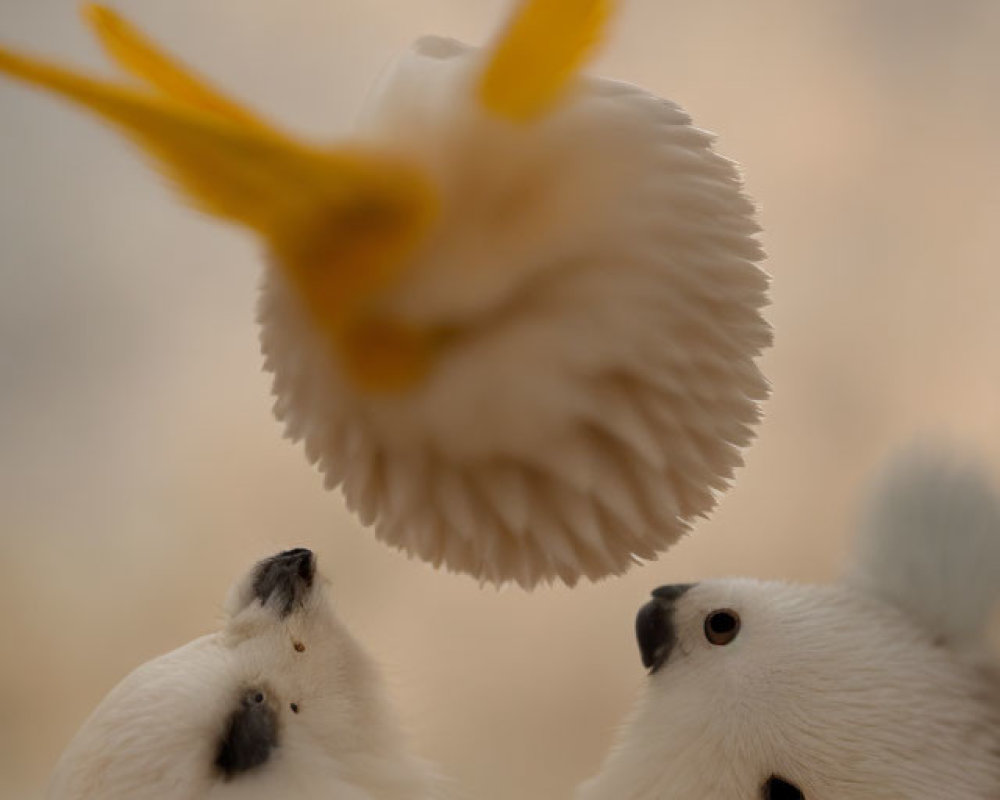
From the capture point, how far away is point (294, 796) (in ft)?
1.74

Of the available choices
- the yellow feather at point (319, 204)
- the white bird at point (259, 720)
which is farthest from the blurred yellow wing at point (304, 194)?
the white bird at point (259, 720)

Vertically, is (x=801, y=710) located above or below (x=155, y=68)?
below

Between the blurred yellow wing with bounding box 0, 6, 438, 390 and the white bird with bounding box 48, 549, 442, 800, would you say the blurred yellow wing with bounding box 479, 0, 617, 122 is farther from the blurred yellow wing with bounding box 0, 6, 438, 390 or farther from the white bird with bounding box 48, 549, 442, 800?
the white bird with bounding box 48, 549, 442, 800

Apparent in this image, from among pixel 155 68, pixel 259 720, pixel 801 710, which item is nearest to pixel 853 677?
pixel 801 710

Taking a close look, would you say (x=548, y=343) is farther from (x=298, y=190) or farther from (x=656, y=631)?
(x=656, y=631)

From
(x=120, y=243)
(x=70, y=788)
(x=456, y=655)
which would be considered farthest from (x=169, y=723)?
(x=120, y=243)

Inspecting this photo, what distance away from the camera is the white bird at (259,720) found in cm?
51

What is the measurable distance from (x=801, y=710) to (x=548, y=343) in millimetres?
282

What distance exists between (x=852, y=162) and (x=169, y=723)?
1.62ft

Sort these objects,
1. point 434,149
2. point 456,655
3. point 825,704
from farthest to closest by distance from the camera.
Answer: point 456,655
point 825,704
point 434,149

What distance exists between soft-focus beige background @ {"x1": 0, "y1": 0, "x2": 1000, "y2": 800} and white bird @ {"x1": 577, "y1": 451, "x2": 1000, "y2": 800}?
0.12 meters

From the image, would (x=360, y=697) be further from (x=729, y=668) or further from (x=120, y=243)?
(x=120, y=243)

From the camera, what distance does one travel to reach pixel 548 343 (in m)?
0.29

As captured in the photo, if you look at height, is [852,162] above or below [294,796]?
above
